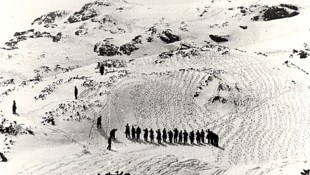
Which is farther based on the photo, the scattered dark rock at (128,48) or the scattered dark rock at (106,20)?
the scattered dark rock at (106,20)

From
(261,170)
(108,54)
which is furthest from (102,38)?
(261,170)

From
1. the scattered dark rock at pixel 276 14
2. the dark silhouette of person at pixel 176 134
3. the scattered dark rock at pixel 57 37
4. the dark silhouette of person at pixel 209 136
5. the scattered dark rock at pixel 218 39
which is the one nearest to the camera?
the dark silhouette of person at pixel 209 136

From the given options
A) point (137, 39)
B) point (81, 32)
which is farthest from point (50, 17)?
point (137, 39)

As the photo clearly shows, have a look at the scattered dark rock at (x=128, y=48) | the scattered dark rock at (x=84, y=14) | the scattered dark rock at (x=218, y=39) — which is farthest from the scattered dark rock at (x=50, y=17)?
the scattered dark rock at (x=218, y=39)

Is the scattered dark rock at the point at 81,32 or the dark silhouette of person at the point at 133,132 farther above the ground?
the dark silhouette of person at the point at 133,132

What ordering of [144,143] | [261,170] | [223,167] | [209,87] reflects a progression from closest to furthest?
[261,170] < [223,167] < [144,143] < [209,87]

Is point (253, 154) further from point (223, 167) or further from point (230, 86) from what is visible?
point (230, 86)

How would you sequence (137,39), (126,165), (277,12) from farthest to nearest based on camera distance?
1. (277,12)
2. (137,39)
3. (126,165)

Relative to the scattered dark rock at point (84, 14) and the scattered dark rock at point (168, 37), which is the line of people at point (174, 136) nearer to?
the scattered dark rock at point (168, 37)

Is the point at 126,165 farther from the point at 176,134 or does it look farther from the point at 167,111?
the point at 167,111
